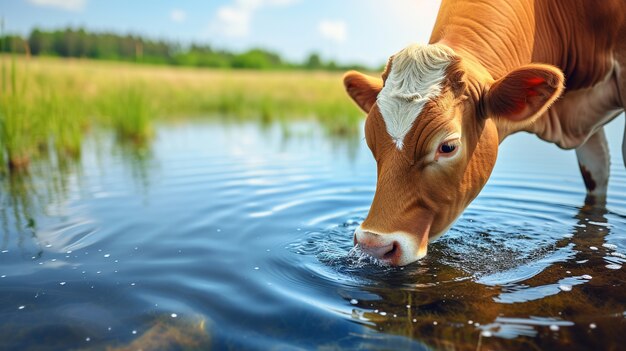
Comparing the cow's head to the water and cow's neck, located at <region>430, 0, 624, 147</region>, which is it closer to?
the water

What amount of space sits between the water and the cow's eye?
754 mm

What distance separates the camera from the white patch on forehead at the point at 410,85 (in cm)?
312

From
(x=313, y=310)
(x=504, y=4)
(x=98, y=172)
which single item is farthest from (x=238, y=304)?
(x=98, y=172)

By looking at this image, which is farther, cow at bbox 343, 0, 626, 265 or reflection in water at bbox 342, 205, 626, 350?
cow at bbox 343, 0, 626, 265

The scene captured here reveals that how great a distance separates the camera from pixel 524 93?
317cm

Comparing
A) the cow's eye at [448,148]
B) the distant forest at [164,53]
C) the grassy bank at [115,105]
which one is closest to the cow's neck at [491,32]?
the cow's eye at [448,148]

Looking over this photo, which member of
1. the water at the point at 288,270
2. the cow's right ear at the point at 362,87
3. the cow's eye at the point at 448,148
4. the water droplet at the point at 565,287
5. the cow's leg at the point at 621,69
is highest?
the cow's leg at the point at 621,69

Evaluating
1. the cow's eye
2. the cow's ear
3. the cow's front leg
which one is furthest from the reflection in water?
the cow's front leg

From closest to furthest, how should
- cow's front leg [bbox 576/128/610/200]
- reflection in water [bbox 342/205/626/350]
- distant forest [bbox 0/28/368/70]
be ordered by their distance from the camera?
reflection in water [bbox 342/205/626/350] < cow's front leg [bbox 576/128/610/200] < distant forest [bbox 0/28/368/70]

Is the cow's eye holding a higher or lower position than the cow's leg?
lower

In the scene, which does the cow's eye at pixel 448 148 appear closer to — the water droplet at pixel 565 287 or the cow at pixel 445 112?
the cow at pixel 445 112

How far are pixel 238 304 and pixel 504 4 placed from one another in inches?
113

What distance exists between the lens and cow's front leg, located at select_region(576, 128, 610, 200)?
5301 mm

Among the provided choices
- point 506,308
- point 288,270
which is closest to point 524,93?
point 506,308
